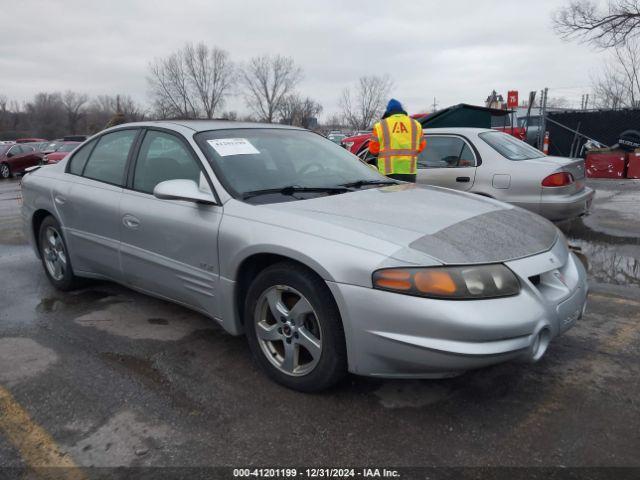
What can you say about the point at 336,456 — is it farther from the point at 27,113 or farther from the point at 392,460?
the point at 27,113

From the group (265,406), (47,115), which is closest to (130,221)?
(265,406)

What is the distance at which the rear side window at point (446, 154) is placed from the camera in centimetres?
634

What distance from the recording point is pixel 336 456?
2.26m

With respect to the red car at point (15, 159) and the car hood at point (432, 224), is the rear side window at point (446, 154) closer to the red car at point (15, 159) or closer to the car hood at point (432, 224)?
the car hood at point (432, 224)

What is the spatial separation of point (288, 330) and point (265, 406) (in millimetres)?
405

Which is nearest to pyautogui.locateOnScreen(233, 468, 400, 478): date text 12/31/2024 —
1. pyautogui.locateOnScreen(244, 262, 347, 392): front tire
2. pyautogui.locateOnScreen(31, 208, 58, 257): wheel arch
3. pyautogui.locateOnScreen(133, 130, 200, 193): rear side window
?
pyautogui.locateOnScreen(244, 262, 347, 392): front tire

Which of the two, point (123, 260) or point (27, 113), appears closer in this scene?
point (123, 260)

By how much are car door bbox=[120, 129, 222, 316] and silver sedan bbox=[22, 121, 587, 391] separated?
0.01 metres

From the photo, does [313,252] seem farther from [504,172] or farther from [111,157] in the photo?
[504,172]

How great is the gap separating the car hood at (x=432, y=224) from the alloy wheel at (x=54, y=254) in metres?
2.46

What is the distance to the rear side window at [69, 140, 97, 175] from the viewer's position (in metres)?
4.30

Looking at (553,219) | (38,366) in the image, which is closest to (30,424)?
(38,366)

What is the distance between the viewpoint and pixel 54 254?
4.55m

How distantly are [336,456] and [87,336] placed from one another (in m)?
2.17
